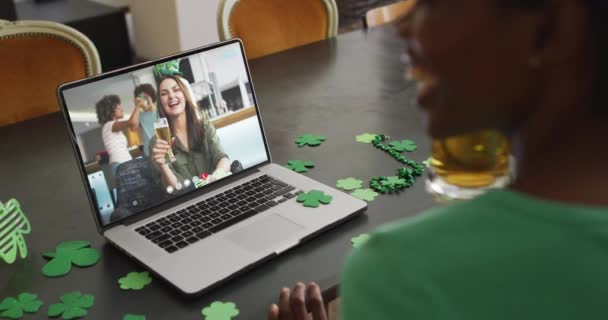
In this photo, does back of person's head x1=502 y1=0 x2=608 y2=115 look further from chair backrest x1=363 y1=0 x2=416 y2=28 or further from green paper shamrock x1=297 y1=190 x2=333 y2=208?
chair backrest x1=363 y1=0 x2=416 y2=28

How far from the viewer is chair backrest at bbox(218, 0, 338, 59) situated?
2.17 m

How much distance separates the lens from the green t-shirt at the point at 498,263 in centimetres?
41

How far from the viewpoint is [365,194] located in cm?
125

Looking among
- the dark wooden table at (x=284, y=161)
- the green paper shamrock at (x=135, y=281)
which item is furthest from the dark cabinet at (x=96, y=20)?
the green paper shamrock at (x=135, y=281)

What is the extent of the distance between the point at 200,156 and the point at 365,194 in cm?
30

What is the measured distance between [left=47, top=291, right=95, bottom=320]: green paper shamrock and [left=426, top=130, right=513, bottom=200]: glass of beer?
538 millimetres

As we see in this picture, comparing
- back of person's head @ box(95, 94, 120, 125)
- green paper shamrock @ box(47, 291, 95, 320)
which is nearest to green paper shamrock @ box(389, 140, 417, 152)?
back of person's head @ box(95, 94, 120, 125)

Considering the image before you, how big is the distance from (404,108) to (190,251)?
74 cm

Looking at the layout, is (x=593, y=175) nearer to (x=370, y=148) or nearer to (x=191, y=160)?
(x=191, y=160)

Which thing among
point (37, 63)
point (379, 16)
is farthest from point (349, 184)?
point (379, 16)

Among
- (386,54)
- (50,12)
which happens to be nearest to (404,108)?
(386,54)

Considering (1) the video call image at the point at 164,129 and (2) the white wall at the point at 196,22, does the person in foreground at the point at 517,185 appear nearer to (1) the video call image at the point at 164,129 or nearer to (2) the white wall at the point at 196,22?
(1) the video call image at the point at 164,129

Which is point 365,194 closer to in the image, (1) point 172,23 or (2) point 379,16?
(2) point 379,16

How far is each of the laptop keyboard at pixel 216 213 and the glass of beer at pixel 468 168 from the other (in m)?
0.31
